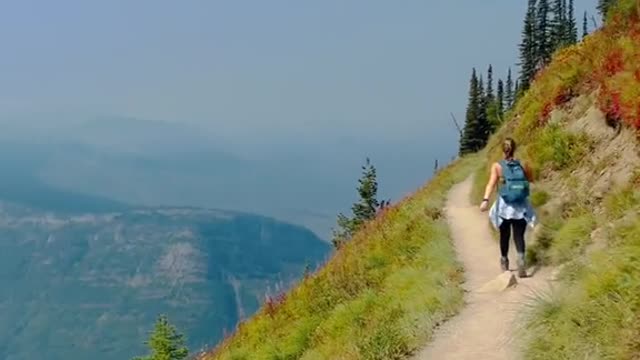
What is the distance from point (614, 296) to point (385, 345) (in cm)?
331

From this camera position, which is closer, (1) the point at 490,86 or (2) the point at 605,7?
(2) the point at 605,7

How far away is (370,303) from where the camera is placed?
47.7 ft

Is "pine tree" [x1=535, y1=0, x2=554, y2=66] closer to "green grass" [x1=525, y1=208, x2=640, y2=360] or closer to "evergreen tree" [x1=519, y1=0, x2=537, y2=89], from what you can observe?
"evergreen tree" [x1=519, y1=0, x2=537, y2=89]

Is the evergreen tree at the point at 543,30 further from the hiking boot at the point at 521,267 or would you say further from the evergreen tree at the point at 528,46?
the hiking boot at the point at 521,267

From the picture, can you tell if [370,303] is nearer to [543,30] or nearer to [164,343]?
[164,343]

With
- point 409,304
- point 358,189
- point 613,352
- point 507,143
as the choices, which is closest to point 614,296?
point 613,352

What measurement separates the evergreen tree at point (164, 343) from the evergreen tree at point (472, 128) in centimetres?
6456

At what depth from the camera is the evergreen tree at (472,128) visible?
102875 mm

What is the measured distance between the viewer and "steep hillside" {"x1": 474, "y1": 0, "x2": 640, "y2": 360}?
910cm

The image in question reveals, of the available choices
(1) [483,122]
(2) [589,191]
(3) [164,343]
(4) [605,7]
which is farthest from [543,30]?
(2) [589,191]

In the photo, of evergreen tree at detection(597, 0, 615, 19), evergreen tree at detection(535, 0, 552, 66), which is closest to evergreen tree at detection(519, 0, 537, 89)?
evergreen tree at detection(535, 0, 552, 66)

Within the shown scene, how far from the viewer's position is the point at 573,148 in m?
18.1

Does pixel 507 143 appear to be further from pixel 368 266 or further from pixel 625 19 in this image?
pixel 625 19

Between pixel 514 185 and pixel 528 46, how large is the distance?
352ft
